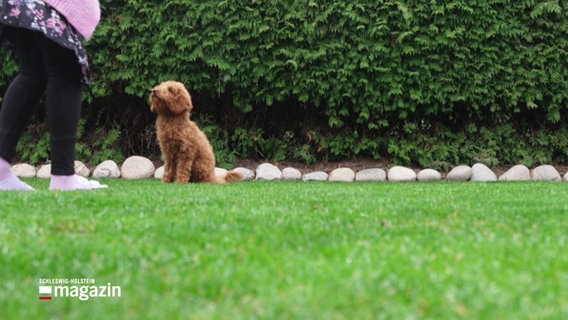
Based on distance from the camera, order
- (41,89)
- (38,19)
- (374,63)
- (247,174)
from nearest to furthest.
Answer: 1. (38,19)
2. (41,89)
3. (374,63)
4. (247,174)

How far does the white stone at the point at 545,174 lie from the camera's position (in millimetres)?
7445

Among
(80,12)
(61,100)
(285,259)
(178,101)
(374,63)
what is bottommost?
(285,259)

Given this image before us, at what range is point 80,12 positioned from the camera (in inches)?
159

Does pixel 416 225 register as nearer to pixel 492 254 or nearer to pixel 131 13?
pixel 492 254

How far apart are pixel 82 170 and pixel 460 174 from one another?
14.9 ft

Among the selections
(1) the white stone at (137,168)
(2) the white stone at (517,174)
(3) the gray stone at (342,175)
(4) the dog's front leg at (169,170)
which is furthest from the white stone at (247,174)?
(2) the white stone at (517,174)

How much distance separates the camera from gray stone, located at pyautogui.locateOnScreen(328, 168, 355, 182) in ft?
24.5

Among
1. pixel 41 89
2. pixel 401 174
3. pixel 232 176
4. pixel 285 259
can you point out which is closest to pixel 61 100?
pixel 41 89

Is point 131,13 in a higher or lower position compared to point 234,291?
higher

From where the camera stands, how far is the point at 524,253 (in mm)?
2229

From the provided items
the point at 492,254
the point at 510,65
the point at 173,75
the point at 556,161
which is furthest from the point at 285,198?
the point at 556,161

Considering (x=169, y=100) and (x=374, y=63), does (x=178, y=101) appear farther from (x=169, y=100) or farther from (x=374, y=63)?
(x=374, y=63)

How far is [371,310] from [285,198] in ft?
7.90

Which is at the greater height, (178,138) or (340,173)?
(178,138)
